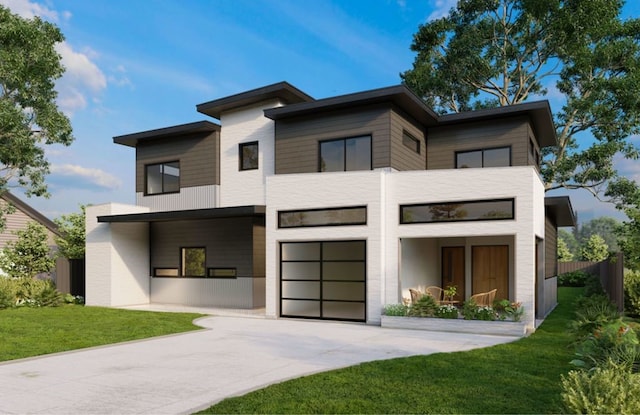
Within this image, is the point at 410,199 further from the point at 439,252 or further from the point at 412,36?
the point at 412,36

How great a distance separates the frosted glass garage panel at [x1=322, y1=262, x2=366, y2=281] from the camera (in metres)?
18.8

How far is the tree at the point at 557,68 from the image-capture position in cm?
2431

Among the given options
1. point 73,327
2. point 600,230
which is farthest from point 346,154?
point 600,230

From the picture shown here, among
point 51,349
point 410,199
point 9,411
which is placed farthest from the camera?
point 410,199

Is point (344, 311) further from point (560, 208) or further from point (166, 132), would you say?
point (166, 132)

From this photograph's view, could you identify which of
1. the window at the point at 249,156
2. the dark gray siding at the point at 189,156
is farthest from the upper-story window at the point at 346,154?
the dark gray siding at the point at 189,156

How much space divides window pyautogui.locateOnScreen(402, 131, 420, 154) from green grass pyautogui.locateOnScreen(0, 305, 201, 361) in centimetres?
846

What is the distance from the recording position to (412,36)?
2883cm

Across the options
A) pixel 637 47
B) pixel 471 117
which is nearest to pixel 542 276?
pixel 471 117

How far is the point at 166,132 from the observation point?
19672mm

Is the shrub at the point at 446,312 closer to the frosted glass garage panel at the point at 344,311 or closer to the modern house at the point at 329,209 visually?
the modern house at the point at 329,209

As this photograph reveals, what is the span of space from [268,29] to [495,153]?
9537 millimetres

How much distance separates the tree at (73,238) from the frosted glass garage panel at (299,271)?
11.3 meters

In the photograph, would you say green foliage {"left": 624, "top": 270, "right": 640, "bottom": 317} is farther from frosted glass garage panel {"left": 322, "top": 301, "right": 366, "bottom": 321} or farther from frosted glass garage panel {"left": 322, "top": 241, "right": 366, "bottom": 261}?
frosted glass garage panel {"left": 322, "top": 241, "right": 366, "bottom": 261}
